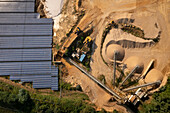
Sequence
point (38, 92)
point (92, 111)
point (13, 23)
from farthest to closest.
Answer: point (13, 23)
point (38, 92)
point (92, 111)

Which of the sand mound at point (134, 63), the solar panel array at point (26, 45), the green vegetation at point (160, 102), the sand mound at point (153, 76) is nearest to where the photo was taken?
the green vegetation at point (160, 102)

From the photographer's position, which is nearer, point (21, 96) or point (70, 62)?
point (21, 96)

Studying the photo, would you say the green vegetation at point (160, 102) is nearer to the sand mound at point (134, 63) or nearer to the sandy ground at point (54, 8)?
the sand mound at point (134, 63)

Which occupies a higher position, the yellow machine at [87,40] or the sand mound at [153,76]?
the yellow machine at [87,40]

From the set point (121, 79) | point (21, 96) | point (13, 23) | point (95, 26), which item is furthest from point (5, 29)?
point (121, 79)

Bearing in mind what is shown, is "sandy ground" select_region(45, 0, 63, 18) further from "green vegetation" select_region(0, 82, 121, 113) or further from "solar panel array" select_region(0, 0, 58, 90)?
"green vegetation" select_region(0, 82, 121, 113)

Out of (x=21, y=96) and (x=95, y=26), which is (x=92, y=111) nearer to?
(x=21, y=96)

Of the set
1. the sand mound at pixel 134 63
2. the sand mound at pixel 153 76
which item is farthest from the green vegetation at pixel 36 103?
the sand mound at pixel 153 76

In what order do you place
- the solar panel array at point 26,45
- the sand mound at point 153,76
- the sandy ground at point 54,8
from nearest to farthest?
the sand mound at point 153,76 → the solar panel array at point 26,45 → the sandy ground at point 54,8
